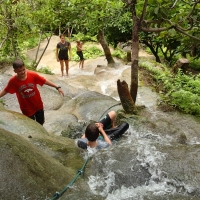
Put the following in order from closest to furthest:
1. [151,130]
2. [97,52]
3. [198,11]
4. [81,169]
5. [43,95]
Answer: [81,169] → [198,11] → [151,130] → [43,95] → [97,52]

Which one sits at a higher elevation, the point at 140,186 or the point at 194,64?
the point at 140,186

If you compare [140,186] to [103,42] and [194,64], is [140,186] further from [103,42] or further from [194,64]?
[194,64]

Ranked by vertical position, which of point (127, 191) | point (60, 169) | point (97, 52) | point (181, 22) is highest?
point (181, 22)

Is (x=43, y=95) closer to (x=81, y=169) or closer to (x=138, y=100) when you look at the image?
(x=138, y=100)

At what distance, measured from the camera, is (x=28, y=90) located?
5.34 m

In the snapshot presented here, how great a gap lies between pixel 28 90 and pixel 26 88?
62mm

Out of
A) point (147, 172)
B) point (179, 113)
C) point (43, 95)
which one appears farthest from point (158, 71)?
point (147, 172)

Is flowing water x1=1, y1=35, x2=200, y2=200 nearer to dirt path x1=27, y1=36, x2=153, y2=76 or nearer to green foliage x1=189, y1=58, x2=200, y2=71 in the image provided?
dirt path x1=27, y1=36, x2=153, y2=76

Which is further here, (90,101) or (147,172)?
(90,101)

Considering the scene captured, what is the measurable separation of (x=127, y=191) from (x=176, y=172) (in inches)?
29.8

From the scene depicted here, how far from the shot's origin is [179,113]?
26.7ft

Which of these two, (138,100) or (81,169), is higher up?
(81,169)

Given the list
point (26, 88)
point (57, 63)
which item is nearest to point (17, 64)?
point (26, 88)

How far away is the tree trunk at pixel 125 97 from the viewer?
6.72m
